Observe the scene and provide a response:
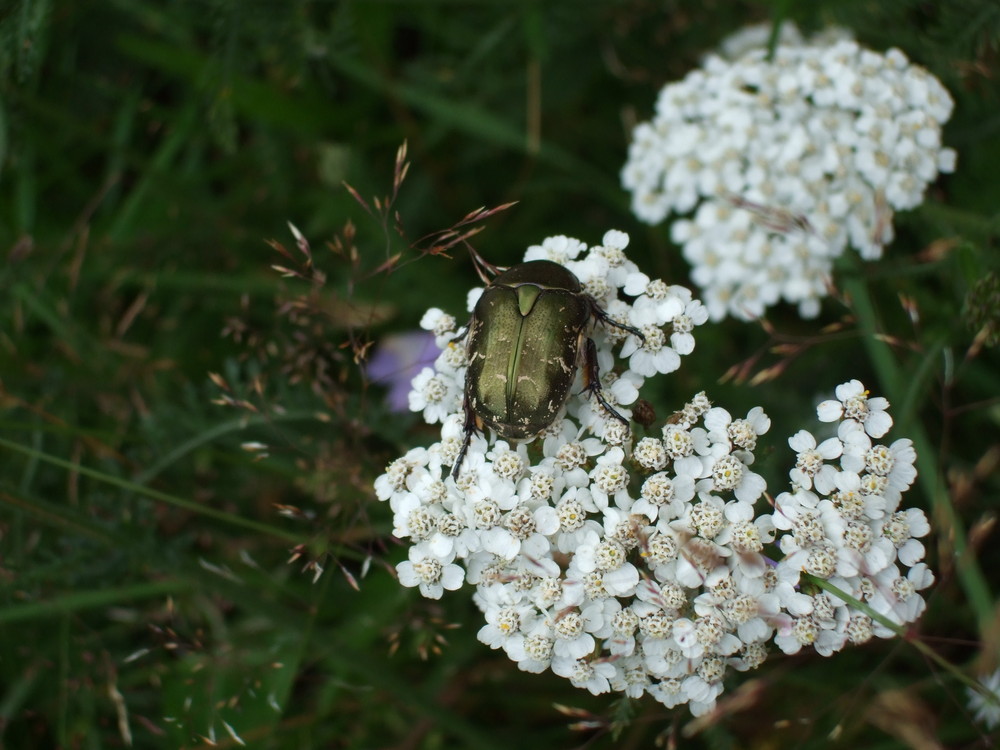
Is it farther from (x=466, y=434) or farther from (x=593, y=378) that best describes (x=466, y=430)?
(x=593, y=378)

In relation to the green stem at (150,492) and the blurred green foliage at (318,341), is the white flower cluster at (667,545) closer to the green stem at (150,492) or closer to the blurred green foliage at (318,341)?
the blurred green foliage at (318,341)

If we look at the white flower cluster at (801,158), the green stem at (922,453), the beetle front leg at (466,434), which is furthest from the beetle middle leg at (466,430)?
the green stem at (922,453)

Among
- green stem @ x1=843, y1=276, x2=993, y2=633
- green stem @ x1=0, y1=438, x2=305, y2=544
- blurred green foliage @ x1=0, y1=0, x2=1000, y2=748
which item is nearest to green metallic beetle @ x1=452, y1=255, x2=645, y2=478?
blurred green foliage @ x1=0, y1=0, x2=1000, y2=748

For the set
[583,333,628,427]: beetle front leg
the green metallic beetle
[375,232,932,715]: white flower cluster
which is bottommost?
[375,232,932,715]: white flower cluster

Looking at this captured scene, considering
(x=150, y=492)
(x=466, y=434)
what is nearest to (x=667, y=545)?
(x=466, y=434)

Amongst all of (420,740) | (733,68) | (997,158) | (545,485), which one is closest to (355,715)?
(420,740)

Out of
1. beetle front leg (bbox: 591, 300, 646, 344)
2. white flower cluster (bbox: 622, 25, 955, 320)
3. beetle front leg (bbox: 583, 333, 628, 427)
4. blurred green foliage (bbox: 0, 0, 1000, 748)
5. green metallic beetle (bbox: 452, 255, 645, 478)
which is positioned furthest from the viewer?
white flower cluster (bbox: 622, 25, 955, 320)

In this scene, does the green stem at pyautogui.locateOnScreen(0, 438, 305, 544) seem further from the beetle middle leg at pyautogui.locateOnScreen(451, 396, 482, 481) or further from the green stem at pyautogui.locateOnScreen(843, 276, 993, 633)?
the green stem at pyautogui.locateOnScreen(843, 276, 993, 633)
